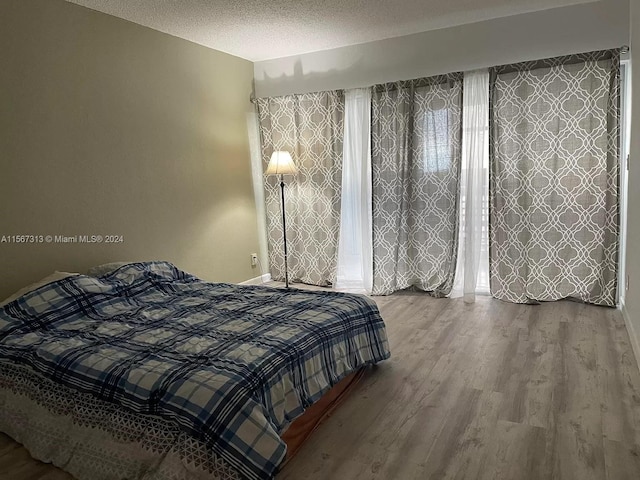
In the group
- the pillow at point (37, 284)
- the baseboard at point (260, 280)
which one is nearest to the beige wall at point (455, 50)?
the baseboard at point (260, 280)

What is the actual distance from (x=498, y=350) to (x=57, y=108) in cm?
356

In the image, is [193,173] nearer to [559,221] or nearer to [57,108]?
[57,108]

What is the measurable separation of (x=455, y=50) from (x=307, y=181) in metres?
1.98

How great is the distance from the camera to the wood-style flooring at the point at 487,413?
1942 mm

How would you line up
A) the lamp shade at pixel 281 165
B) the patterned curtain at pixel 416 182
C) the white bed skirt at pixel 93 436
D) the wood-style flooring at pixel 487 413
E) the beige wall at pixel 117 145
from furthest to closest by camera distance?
1. the lamp shade at pixel 281 165
2. the patterned curtain at pixel 416 182
3. the beige wall at pixel 117 145
4. the wood-style flooring at pixel 487 413
5. the white bed skirt at pixel 93 436

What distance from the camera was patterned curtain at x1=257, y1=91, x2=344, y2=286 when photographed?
4.94 metres

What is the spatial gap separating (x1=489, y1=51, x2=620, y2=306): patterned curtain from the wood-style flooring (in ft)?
1.99

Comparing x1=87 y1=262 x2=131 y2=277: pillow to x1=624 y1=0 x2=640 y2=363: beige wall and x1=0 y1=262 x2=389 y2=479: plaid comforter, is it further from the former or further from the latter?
x1=624 y1=0 x2=640 y2=363: beige wall

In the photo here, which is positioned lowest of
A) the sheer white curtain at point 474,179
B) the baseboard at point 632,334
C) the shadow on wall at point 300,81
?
the baseboard at point 632,334

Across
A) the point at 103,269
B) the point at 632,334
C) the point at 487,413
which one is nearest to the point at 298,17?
the point at 103,269

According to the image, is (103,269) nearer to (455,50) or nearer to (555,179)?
(455,50)

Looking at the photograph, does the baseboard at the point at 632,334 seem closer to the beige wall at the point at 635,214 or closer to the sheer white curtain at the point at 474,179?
the beige wall at the point at 635,214

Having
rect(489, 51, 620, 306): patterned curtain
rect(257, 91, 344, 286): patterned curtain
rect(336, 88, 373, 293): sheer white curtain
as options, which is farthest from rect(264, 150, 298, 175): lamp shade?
rect(489, 51, 620, 306): patterned curtain

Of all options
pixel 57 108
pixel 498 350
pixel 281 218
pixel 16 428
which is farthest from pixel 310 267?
pixel 16 428
